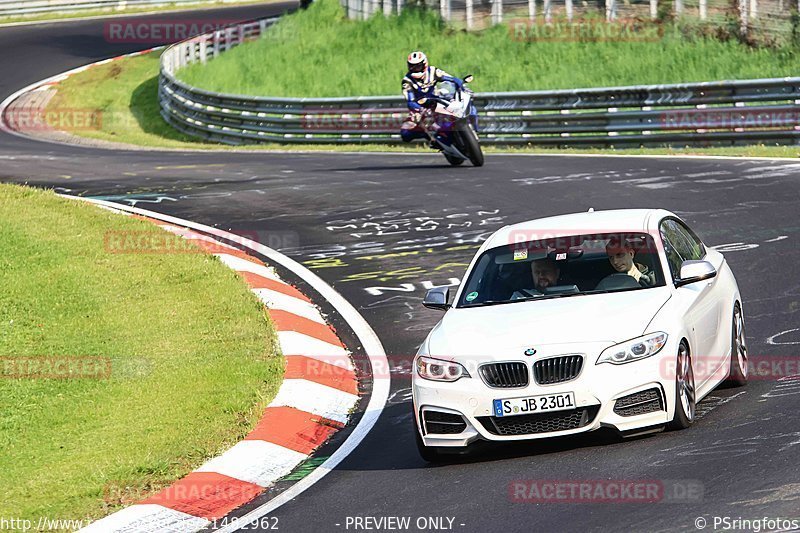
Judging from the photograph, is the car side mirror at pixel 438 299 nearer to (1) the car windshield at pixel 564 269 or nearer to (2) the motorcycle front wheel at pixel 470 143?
(1) the car windshield at pixel 564 269

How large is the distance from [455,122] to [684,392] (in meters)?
14.3

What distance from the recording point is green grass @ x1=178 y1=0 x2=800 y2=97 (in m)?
31.4

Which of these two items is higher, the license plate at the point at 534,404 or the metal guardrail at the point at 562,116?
the license plate at the point at 534,404

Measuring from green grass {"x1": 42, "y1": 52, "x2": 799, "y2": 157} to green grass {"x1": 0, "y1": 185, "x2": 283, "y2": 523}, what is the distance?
13.0 meters

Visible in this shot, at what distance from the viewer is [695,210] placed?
16922 mm

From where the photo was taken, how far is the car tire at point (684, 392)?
827 cm

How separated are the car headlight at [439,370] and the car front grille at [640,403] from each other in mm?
943

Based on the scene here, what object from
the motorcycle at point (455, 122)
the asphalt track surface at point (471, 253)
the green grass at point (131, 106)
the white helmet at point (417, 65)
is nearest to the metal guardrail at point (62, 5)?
the green grass at point (131, 106)

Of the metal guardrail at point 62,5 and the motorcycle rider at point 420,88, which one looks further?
the metal guardrail at point 62,5

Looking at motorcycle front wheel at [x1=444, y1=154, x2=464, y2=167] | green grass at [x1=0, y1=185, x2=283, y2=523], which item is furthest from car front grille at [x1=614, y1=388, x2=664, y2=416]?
motorcycle front wheel at [x1=444, y1=154, x2=464, y2=167]

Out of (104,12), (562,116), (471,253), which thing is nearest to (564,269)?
(471,253)

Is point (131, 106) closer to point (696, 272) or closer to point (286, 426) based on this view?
point (286, 426)

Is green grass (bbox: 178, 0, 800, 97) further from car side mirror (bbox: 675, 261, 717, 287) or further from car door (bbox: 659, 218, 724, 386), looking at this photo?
car side mirror (bbox: 675, 261, 717, 287)

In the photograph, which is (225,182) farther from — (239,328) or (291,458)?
(291,458)
